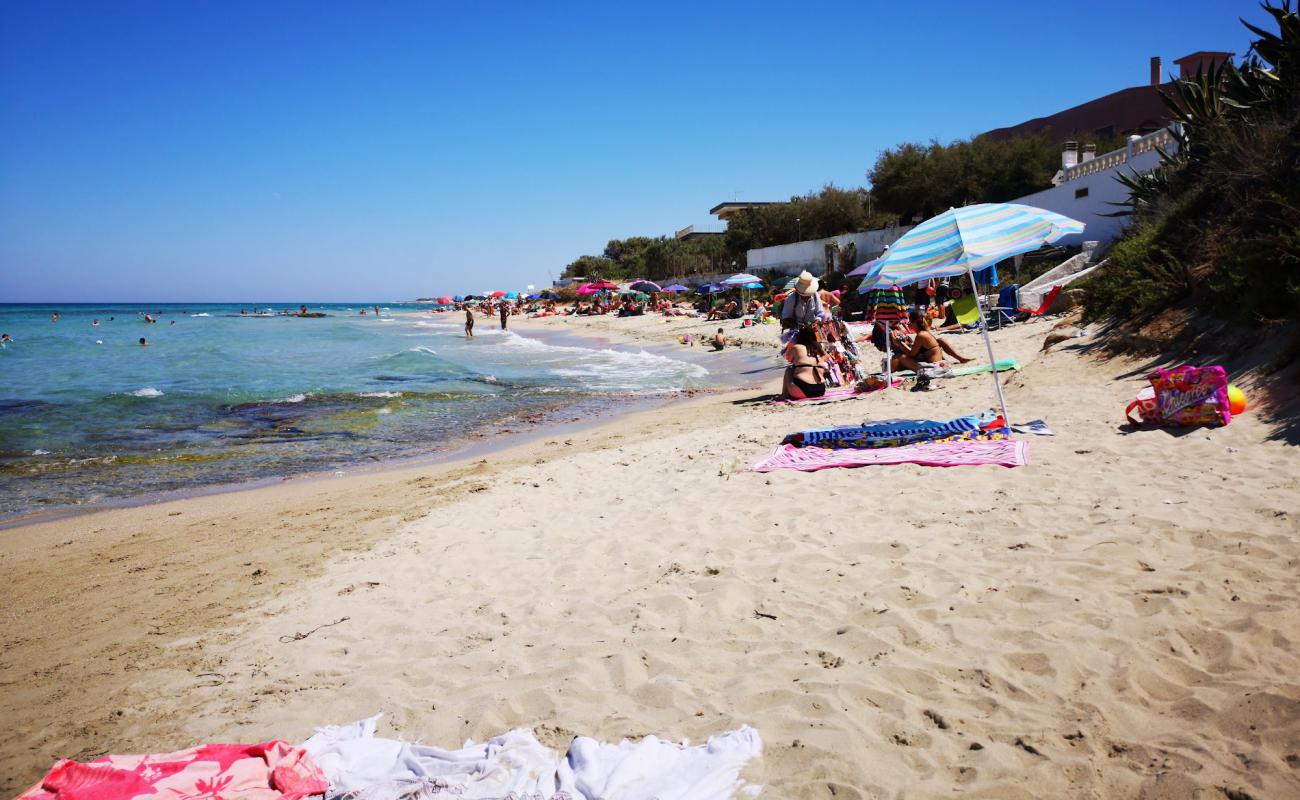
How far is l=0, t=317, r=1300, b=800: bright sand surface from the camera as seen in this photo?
8.13ft

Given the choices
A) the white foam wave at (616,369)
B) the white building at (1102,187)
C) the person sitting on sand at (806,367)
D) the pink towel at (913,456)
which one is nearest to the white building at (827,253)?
the white building at (1102,187)

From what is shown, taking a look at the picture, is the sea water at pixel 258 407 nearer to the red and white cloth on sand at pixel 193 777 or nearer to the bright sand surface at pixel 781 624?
the bright sand surface at pixel 781 624

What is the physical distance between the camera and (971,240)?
19.8 ft

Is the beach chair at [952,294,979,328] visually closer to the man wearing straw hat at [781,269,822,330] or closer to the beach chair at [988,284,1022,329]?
the beach chair at [988,284,1022,329]

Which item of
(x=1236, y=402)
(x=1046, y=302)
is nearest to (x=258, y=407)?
(x=1236, y=402)

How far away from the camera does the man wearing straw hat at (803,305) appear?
1044 cm

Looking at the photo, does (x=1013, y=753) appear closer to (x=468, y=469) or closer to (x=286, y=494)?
(x=468, y=469)

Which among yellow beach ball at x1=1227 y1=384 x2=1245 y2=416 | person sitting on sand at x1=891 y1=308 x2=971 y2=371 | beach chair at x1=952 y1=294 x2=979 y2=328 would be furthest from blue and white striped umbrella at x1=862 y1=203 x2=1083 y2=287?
beach chair at x1=952 y1=294 x2=979 y2=328

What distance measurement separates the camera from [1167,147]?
57.8 ft

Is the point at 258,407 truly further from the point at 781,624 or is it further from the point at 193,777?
the point at 781,624

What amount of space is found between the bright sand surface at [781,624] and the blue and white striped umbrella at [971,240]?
1.64 meters

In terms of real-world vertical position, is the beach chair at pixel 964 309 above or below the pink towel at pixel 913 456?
above

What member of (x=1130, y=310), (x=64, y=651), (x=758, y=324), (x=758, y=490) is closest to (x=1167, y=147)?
(x=1130, y=310)

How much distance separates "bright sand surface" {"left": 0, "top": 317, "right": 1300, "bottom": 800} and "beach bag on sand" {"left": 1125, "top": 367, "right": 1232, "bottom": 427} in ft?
0.70
